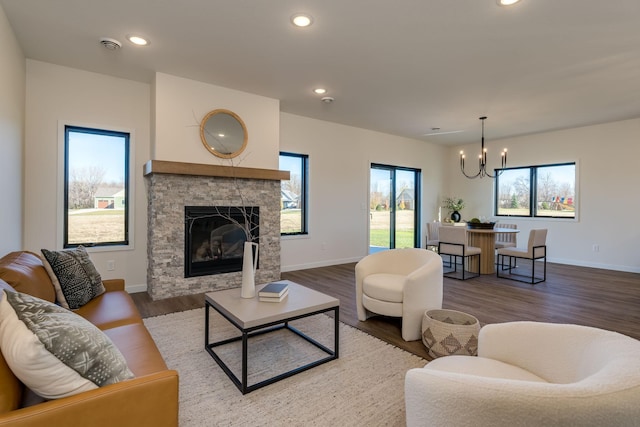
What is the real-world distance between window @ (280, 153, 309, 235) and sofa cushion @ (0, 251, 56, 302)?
354cm

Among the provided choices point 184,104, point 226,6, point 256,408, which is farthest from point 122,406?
point 184,104

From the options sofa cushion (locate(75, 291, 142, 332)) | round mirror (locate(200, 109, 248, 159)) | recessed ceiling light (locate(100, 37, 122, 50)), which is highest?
recessed ceiling light (locate(100, 37, 122, 50))

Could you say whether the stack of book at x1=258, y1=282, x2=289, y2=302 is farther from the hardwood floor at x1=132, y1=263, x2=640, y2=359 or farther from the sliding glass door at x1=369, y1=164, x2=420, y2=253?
the sliding glass door at x1=369, y1=164, x2=420, y2=253

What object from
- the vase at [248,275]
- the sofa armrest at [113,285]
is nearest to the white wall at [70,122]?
the sofa armrest at [113,285]

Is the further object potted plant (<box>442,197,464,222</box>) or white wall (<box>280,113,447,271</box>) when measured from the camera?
potted plant (<box>442,197,464,222</box>)

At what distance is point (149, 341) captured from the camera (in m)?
1.79

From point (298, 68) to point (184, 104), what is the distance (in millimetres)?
1501

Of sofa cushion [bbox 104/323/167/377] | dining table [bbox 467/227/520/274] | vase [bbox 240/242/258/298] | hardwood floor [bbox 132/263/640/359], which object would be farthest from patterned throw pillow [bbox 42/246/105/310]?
dining table [bbox 467/227/520/274]

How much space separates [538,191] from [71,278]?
7900mm

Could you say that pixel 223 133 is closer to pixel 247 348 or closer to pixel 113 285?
pixel 113 285

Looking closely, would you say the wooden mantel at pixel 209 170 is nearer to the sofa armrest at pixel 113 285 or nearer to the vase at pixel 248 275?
the sofa armrest at pixel 113 285

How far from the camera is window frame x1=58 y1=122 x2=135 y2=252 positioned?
3666mm

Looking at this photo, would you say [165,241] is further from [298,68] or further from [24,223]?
[298,68]

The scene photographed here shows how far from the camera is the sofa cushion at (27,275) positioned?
1709 millimetres
